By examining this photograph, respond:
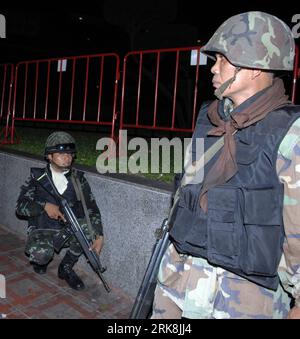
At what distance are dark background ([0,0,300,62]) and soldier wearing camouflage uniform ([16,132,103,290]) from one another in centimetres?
909

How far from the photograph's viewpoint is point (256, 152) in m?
1.43

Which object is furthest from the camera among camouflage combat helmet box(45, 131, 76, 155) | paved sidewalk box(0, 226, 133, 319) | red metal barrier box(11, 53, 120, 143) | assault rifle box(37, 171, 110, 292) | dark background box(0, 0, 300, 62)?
dark background box(0, 0, 300, 62)

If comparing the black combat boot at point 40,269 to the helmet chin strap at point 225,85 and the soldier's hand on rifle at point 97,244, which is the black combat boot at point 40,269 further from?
the helmet chin strap at point 225,85

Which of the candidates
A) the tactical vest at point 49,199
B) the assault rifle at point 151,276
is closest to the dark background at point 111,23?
the tactical vest at point 49,199

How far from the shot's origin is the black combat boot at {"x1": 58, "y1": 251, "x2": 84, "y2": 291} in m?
3.29

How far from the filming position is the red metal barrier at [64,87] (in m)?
4.98

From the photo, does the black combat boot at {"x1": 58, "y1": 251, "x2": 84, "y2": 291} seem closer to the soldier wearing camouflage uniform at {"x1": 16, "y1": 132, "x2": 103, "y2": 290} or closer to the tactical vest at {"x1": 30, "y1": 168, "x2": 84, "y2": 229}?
the soldier wearing camouflage uniform at {"x1": 16, "y1": 132, "x2": 103, "y2": 290}

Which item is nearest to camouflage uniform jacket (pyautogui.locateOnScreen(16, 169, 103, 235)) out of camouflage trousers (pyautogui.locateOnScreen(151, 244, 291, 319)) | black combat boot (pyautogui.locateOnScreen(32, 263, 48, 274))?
black combat boot (pyautogui.locateOnScreen(32, 263, 48, 274))

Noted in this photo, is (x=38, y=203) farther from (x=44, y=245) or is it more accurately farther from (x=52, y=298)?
(x=52, y=298)

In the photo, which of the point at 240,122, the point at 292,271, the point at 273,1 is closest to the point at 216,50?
the point at 240,122

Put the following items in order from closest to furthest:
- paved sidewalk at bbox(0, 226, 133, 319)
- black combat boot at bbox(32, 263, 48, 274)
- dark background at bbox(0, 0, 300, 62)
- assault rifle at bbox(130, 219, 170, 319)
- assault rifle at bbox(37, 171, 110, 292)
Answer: assault rifle at bbox(130, 219, 170, 319) → paved sidewalk at bbox(0, 226, 133, 319) → assault rifle at bbox(37, 171, 110, 292) → black combat boot at bbox(32, 263, 48, 274) → dark background at bbox(0, 0, 300, 62)

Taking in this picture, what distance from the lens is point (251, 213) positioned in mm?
1411

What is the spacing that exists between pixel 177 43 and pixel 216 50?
1348 cm

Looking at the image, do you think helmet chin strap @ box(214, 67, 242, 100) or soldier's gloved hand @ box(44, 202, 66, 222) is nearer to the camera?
helmet chin strap @ box(214, 67, 242, 100)
